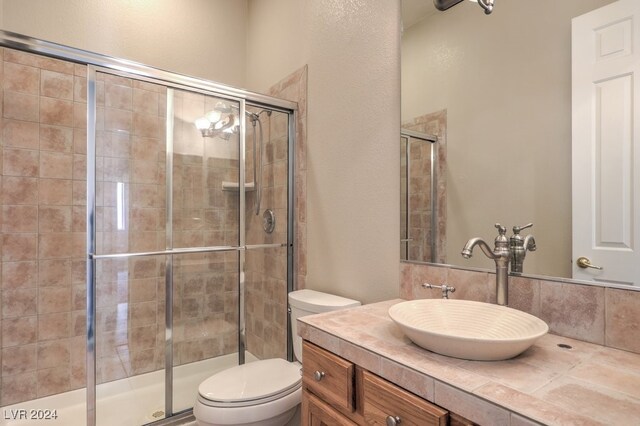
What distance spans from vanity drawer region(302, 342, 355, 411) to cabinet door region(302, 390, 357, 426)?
0.02 meters

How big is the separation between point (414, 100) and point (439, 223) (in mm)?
547

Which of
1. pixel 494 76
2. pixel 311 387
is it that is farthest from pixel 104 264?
pixel 494 76

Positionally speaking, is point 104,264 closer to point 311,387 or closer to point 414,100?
point 311,387

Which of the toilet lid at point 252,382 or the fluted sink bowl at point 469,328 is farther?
the toilet lid at point 252,382

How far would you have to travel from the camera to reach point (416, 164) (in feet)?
4.84

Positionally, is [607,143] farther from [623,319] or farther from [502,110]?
[623,319]

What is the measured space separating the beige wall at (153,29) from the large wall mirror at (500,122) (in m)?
1.88

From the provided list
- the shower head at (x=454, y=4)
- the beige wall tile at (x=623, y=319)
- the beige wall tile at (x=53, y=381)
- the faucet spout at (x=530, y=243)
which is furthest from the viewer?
the beige wall tile at (x=53, y=381)

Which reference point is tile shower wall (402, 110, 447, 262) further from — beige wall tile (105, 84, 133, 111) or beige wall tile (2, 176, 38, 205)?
beige wall tile (2, 176, 38, 205)

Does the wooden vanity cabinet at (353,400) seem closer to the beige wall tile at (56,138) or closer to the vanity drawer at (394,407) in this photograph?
the vanity drawer at (394,407)

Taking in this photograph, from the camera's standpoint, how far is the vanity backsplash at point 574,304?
889mm

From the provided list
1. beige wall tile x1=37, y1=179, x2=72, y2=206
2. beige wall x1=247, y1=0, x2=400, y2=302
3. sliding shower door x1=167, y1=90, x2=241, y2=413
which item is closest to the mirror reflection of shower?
sliding shower door x1=167, y1=90, x2=241, y2=413

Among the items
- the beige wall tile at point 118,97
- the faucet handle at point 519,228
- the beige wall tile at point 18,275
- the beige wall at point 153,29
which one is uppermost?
the beige wall at point 153,29

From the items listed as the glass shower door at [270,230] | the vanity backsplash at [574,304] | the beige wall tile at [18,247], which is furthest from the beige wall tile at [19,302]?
the vanity backsplash at [574,304]
